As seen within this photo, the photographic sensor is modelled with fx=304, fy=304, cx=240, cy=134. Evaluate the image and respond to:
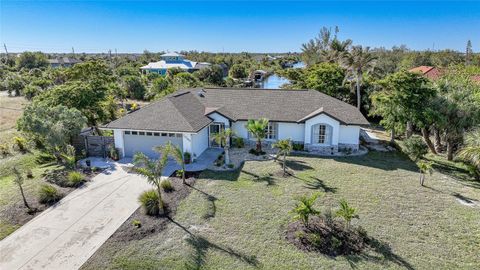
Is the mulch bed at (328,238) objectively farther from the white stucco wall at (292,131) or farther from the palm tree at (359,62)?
the palm tree at (359,62)

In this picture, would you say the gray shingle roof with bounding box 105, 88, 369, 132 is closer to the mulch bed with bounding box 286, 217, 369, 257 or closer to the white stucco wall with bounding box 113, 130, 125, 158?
the white stucco wall with bounding box 113, 130, 125, 158

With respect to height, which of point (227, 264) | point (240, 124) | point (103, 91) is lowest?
point (227, 264)

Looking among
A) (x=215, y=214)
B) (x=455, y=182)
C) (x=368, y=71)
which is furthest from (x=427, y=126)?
(x=215, y=214)

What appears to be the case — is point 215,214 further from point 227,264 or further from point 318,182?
point 318,182

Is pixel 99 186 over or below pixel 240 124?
below

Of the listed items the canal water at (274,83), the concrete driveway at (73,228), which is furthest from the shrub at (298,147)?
the canal water at (274,83)

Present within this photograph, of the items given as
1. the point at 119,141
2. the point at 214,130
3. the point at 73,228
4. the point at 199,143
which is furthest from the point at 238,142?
the point at 73,228

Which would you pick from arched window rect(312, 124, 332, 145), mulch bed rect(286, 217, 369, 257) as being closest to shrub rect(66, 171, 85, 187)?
mulch bed rect(286, 217, 369, 257)
